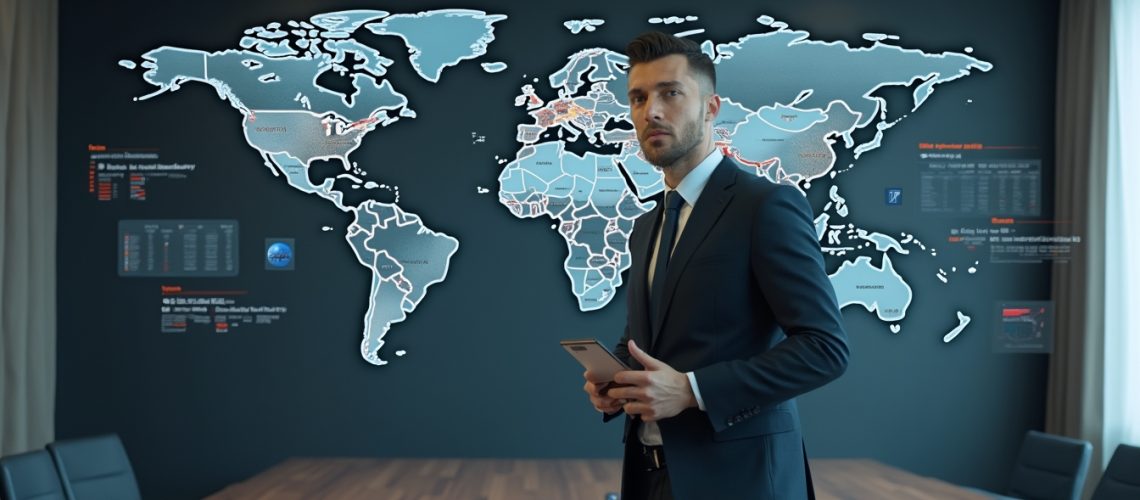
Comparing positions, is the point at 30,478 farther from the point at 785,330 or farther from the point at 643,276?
the point at 785,330

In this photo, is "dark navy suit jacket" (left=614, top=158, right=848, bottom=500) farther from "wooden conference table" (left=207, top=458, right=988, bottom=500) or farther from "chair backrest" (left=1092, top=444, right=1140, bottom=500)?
"chair backrest" (left=1092, top=444, right=1140, bottom=500)

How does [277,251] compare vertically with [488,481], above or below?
above

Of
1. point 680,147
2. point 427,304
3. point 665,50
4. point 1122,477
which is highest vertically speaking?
point 665,50

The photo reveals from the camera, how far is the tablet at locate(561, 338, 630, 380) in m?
1.68

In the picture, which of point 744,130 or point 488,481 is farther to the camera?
point 744,130

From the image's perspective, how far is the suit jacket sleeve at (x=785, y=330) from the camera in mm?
1556

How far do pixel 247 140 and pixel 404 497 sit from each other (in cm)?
215

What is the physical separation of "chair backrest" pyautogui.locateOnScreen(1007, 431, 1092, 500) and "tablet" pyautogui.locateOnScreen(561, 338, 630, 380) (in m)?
2.68

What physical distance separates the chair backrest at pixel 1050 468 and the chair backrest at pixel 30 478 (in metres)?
3.59

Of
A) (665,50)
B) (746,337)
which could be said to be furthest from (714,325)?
(665,50)

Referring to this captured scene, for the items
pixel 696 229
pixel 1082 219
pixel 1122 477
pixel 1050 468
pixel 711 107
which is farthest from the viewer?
pixel 1082 219

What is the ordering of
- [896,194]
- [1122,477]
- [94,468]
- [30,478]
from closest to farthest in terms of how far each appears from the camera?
1. [30,478]
2. [1122,477]
3. [94,468]
4. [896,194]

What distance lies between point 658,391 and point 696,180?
423 millimetres

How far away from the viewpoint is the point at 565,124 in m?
4.79
